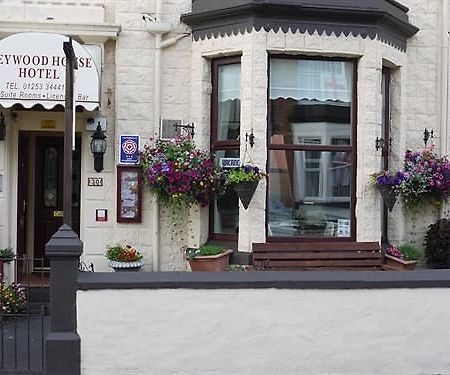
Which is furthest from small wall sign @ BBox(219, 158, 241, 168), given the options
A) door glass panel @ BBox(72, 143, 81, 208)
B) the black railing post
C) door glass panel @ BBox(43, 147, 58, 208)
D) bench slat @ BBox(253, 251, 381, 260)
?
the black railing post

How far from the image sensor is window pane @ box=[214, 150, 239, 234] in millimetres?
8961

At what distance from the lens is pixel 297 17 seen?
28.3 feet

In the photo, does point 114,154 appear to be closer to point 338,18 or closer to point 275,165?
point 275,165

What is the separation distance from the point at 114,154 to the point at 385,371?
15.5ft

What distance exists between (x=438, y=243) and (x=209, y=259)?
10.9ft

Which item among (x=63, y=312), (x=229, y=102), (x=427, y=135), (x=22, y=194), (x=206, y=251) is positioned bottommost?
(x=63, y=312)

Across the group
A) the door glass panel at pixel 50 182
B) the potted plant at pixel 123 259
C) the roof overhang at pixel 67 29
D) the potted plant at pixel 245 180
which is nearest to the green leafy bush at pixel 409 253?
the potted plant at pixel 245 180

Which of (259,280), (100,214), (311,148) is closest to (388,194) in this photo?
(311,148)

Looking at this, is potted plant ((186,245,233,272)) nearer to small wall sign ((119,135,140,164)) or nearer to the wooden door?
small wall sign ((119,135,140,164))

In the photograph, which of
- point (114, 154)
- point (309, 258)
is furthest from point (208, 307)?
point (114, 154)

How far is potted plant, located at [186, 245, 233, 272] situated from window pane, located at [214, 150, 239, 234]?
0.51 metres

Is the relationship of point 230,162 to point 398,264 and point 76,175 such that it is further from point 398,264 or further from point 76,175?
point 398,264

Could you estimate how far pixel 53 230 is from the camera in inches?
406

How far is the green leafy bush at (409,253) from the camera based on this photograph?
9.08m
